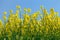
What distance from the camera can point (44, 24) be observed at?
6.64 meters

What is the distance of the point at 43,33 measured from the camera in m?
6.26

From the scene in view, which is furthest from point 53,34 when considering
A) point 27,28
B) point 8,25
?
point 8,25

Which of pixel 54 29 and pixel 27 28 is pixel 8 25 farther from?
pixel 54 29

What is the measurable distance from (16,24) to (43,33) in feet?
2.67

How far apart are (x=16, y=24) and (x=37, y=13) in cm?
79

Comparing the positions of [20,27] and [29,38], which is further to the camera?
[20,27]

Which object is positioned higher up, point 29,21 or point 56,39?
point 29,21

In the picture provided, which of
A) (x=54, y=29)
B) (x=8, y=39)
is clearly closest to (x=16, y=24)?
(x=8, y=39)

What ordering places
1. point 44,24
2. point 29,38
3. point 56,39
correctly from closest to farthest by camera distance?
1. point 29,38
2. point 56,39
3. point 44,24

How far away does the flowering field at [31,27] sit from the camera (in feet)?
19.7

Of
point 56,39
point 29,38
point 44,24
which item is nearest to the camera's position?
point 29,38

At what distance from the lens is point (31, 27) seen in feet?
20.6

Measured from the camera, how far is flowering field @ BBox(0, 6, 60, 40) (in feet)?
19.7

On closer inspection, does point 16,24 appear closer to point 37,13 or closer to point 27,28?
point 27,28
